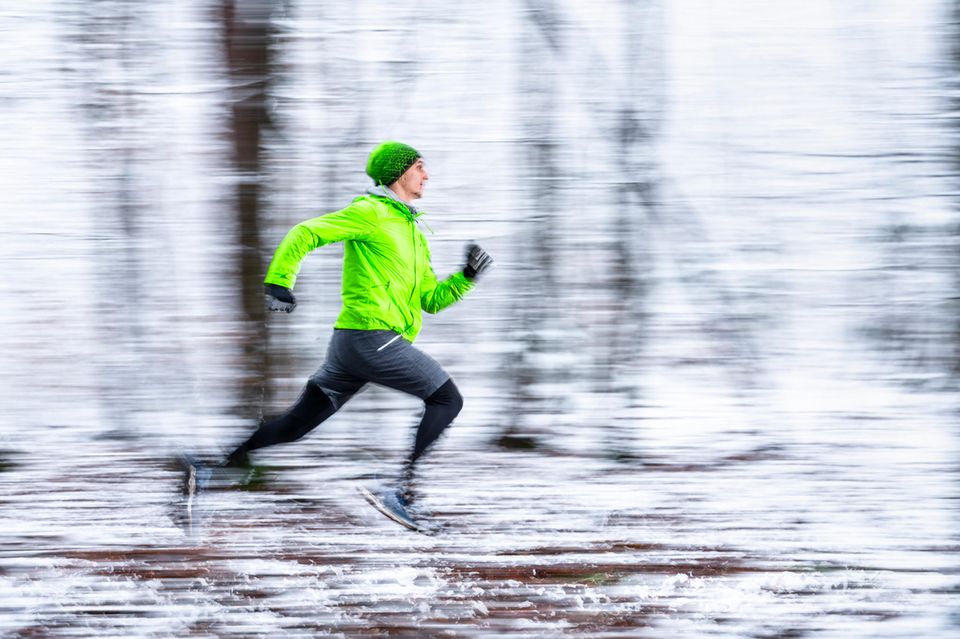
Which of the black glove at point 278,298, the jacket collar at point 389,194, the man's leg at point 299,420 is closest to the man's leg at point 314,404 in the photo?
the man's leg at point 299,420

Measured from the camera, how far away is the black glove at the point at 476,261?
4777mm

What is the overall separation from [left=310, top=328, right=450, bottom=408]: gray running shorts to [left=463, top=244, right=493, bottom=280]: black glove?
17.4 inches

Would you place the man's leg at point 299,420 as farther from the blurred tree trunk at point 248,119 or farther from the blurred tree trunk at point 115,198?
the blurred tree trunk at point 115,198

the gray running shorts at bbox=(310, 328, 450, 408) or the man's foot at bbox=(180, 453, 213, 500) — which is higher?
the gray running shorts at bbox=(310, 328, 450, 408)

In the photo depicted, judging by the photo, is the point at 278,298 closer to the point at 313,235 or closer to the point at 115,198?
the point at 313,235

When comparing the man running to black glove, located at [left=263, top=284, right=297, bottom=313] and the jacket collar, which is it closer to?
the jacket collar

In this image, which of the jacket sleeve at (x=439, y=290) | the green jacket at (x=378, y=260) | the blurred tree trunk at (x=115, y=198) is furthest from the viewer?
the blurred tree trunk at (x=115, y=198)

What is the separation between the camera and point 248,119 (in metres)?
6.61

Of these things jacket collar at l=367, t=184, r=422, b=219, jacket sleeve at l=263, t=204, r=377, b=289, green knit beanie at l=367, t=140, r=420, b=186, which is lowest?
jacket sleeve at l=263, t=204, r=377, b=289

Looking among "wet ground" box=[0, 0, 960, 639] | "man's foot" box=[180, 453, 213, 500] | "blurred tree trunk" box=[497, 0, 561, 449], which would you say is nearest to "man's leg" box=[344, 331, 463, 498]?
"man's foot" box=[180, 453, 213, 500]

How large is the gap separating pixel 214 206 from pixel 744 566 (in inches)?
176

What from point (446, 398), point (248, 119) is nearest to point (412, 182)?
point (446, 398)

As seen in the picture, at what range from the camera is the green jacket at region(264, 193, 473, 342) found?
459 cm

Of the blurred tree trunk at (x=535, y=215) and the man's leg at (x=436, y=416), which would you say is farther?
the blurred tree trunk at (x=535, y=215)
